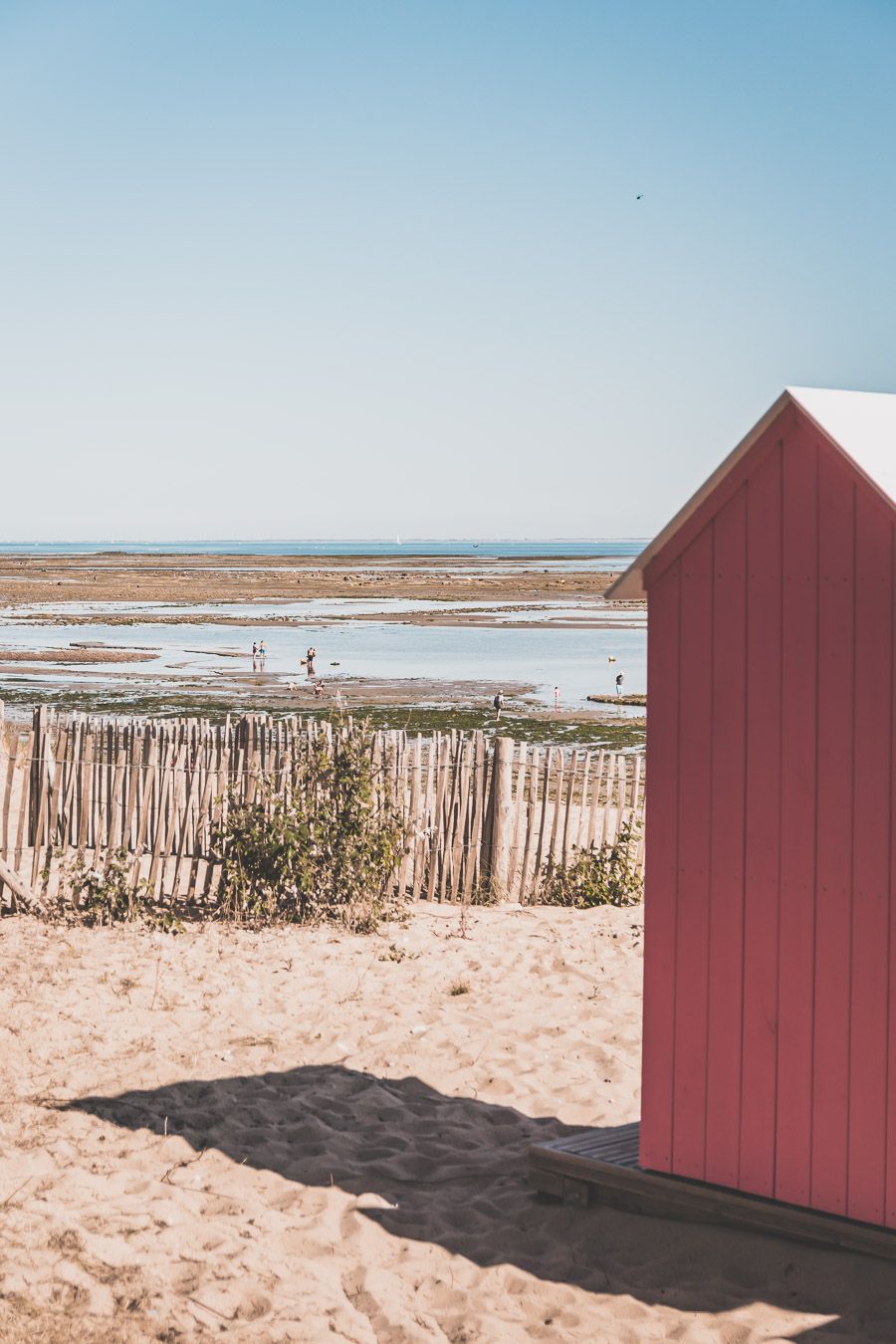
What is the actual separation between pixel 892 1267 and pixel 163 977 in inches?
190

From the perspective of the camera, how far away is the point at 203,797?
10.0m

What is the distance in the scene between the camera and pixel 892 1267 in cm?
458

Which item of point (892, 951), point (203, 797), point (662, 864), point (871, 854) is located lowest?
point (203, 797)

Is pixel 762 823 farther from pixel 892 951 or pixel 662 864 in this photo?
pixel 892 951

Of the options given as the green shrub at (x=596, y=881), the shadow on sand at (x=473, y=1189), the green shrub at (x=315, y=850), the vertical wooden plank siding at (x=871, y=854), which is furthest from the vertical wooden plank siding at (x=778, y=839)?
the green shrub at (x=596, y=881)

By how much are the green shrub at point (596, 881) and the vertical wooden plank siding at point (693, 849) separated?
5340mm

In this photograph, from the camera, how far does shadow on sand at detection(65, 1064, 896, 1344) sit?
4.64m

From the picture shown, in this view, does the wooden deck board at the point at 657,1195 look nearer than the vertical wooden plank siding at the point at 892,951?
No

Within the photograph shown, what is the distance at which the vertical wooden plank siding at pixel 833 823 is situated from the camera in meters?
4.63

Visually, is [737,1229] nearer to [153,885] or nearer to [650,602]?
[650,602]

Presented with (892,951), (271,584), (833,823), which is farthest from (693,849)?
(271,584)

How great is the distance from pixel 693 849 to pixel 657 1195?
1323mm

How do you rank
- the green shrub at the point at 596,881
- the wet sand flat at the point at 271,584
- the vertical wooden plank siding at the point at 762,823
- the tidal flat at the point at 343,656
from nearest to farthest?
the vertical wooden plank siding at the point at 762,823 → the green shrub at the point at 596,881 → the tidal flat at the point at 343,656 → the wet sand flat at the point at 271,584

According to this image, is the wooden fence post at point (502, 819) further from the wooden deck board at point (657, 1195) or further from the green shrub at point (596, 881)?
the wooden deck board at point (657, 1195)
